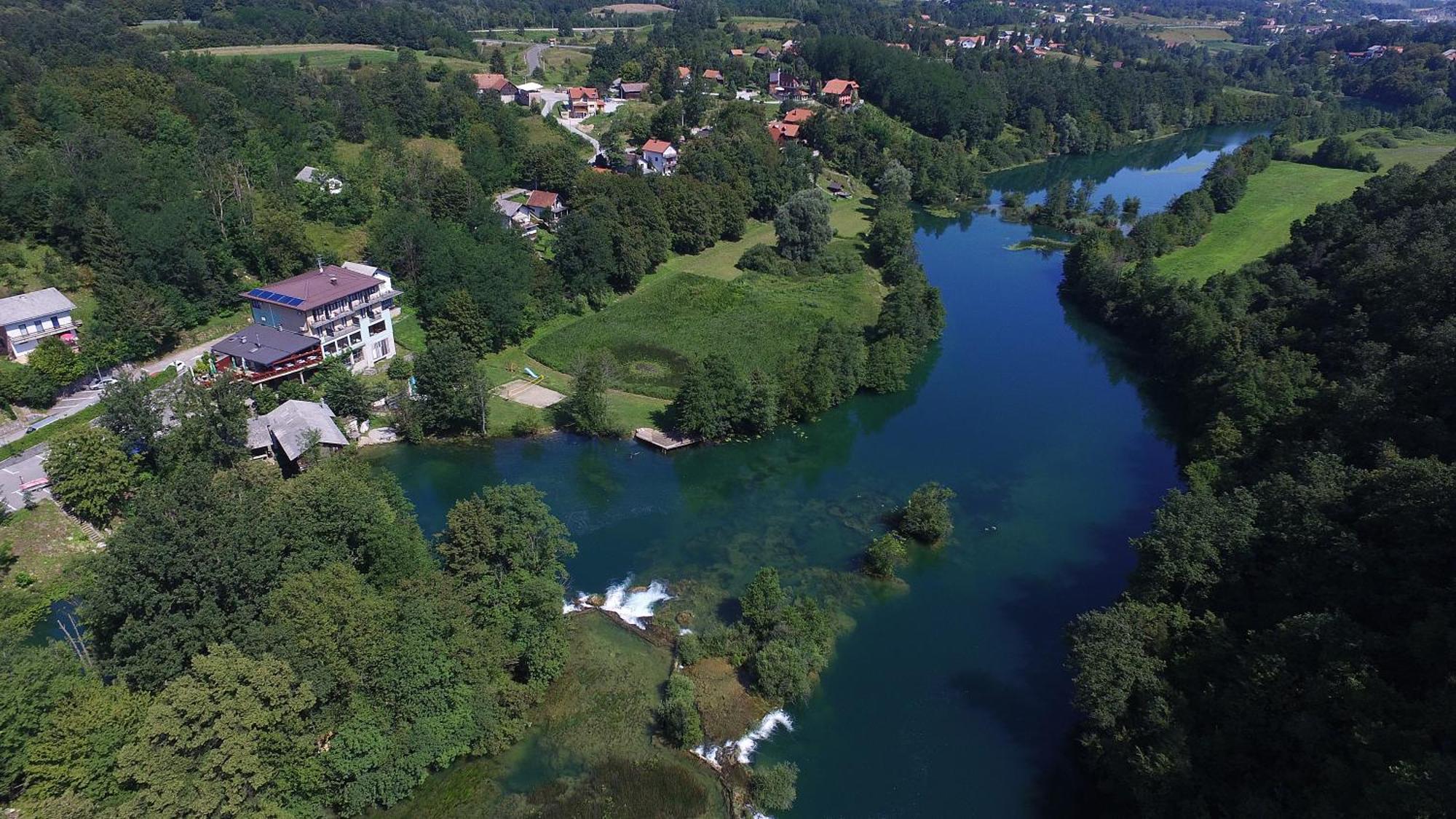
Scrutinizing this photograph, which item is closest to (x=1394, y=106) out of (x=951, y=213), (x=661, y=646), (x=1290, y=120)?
(x=1290, y=120)

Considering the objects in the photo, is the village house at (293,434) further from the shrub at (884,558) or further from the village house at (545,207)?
the village house at (545,207)

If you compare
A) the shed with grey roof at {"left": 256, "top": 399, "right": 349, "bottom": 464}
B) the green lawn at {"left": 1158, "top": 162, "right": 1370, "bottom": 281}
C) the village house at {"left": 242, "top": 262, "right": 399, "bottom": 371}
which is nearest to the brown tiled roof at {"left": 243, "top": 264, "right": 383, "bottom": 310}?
the village house at {"left": 242, "top": 262, "right": 399, "bottom": 371}

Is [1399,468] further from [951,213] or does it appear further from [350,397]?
[951,213]

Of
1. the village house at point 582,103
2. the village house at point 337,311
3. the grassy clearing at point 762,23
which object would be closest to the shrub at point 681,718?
the village house at point 337,311

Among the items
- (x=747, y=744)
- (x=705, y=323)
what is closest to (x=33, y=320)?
(x=705, y=323)

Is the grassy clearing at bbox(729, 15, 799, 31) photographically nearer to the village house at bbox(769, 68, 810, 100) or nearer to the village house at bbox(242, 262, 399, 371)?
the village house at bbox(769, 68, 810, 100)

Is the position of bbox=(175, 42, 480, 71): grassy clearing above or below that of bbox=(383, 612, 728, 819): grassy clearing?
above
